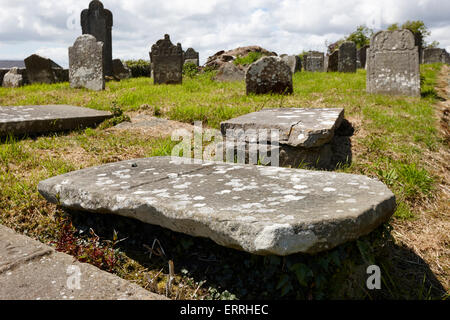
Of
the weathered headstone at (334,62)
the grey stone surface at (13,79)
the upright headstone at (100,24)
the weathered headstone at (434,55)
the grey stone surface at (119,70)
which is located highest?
the weathered headstone at (434,55)

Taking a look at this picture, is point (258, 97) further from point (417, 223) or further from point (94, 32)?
point (94, 32)

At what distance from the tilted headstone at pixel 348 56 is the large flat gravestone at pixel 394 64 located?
24.8 ft

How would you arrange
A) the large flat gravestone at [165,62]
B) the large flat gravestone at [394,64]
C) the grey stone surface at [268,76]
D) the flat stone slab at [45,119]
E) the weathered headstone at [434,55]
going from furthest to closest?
the weathered headstone at [434,55] < the large flat gravestone at [165,62] < the large flat gravestone at [394,64] < the grey stone surface at [268,76] < the flat stone slab at [45,119]

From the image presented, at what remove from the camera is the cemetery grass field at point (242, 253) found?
1.87 meters

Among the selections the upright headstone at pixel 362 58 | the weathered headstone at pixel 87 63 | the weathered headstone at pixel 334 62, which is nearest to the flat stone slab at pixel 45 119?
the weathered headstone at pixel 87 63

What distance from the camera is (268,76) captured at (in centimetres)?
732

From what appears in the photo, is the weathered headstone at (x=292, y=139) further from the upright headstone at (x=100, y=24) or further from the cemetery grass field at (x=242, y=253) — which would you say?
the upright headstone at (x=100, y=24)

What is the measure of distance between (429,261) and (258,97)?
4738 millimetres

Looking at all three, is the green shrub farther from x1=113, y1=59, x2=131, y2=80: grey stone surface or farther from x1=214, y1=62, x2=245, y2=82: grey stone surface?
x1=214, y1=62, x2=245, y2=82: grey stone surface

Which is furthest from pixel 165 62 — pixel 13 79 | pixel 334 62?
pixel 334 62

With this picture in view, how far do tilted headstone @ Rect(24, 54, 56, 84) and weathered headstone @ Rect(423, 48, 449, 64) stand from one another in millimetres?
25682

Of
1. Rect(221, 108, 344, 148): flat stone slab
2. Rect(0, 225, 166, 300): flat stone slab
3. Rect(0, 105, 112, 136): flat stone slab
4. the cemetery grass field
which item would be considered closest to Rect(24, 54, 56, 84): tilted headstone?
Rect(0, 105, 112, 136): flat stone slab

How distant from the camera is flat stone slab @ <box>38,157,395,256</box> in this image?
1.63 metres

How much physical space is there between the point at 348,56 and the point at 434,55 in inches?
612
